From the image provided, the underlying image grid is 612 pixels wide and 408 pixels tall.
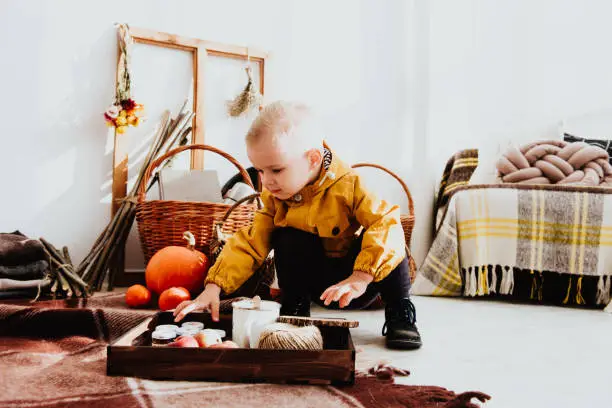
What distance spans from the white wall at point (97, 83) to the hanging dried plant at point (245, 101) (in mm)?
146

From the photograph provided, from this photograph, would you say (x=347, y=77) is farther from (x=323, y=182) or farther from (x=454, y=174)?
(x=323, y=182)

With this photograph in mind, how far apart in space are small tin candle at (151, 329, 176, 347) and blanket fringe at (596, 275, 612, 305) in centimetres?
151

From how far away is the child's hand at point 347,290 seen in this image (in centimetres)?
96

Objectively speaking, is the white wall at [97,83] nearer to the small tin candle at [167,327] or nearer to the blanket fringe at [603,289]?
the blanket fringe at [603,289]

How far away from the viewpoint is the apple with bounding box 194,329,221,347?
2.99 feet

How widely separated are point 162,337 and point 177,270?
2.43ft

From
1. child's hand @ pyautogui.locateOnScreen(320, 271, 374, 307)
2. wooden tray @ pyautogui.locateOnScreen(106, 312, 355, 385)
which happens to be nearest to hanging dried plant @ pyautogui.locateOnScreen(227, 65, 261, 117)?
child's hand @ pyautogui.locateOnScreen(320, 271, 374, 307)

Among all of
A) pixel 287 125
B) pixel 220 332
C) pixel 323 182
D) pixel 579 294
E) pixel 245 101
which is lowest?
pixel 579 294

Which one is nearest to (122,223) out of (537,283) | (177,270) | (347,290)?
(177,270)

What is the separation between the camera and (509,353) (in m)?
1.18

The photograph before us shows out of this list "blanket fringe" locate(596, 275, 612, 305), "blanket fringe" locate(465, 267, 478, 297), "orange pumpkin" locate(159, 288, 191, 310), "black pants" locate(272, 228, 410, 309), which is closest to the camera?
"black pants" locate(272, 228, 410, 309)

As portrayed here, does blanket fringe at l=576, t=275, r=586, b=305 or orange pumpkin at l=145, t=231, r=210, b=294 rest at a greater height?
orange pumpkin at l=145, t=231, r=210, b=294

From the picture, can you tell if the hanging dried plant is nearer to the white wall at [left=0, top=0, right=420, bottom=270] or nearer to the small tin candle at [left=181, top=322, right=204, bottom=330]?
the white wall at [left=0, top=0, right=420, bottom=270]

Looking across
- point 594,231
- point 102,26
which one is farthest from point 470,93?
point 102,26
